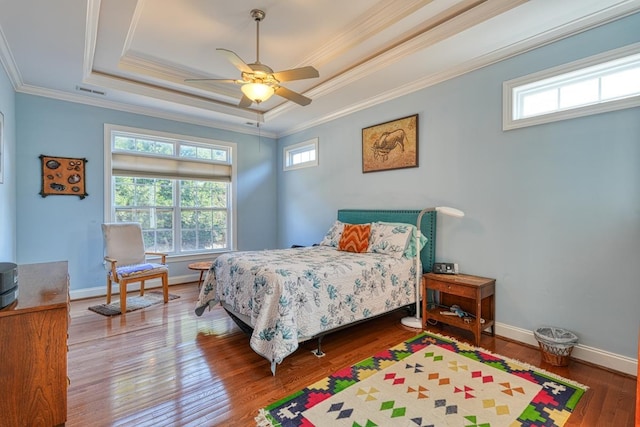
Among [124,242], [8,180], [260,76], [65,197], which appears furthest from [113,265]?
[260,76]

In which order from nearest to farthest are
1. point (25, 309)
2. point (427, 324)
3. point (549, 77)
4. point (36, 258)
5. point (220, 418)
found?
point (25, 309)
point (220, 418)
point (549, 77)
point (427, 324)
point (36, 258)

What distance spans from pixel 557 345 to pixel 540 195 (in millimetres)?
1234

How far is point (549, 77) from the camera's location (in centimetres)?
257

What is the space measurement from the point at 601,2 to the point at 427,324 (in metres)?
3.05

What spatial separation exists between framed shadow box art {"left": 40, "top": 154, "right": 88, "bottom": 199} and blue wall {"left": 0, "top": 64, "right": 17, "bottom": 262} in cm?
30

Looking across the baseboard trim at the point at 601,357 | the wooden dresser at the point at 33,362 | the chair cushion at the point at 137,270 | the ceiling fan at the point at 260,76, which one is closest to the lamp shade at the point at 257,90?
the ceiling fan at the point at 260,76

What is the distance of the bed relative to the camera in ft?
7.38

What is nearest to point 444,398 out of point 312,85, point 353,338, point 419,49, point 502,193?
point 353,338

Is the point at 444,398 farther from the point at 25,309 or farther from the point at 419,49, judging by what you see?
the point at 419,49

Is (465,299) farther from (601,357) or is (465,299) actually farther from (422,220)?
(601,357)

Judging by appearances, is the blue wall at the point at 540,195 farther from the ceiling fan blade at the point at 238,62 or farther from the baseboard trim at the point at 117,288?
the baseboard trim at the point at 117,288

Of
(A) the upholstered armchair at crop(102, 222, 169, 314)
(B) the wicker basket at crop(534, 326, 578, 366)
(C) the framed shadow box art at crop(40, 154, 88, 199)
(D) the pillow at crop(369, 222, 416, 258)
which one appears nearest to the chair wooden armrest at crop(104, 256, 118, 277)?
(A) the upholstered armchair at crop(102, 222, 169, 314)

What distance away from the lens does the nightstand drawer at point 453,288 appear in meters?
2.71

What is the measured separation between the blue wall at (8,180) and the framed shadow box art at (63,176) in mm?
304
